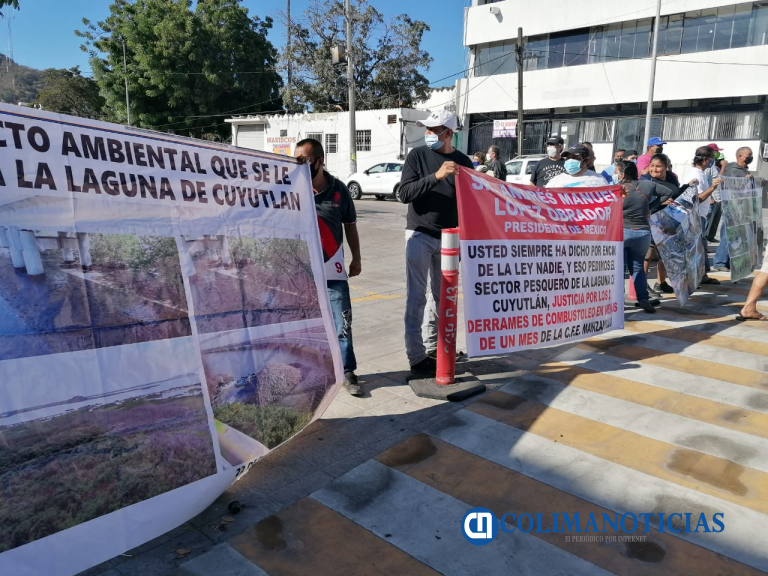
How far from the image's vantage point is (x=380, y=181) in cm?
2361

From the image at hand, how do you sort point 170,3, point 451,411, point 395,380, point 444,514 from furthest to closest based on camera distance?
point 170,3 → point 395,380 → point 451,411 → point 444,514

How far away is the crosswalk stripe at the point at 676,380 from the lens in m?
4.07

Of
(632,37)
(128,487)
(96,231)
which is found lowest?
(128,487)

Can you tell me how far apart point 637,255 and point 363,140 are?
2730 centimetres

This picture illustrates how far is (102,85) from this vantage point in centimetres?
3928

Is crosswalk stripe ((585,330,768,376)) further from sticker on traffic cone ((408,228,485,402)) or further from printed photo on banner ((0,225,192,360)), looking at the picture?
printed photo on banner ((0,225,192,360))

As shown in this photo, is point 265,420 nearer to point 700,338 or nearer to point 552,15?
point 700,338

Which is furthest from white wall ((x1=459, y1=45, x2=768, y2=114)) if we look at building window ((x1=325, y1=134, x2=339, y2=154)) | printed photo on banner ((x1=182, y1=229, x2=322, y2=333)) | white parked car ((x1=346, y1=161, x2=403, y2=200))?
printed photo on banner ((x1=182, y1=229, x2=322, y2=333))

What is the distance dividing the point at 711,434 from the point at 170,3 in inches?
1677

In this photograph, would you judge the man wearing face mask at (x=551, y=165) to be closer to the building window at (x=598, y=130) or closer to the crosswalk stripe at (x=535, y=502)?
the crosswalk stripe at (x=535, y=502)

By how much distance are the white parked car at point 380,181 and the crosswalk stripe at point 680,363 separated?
18.2m

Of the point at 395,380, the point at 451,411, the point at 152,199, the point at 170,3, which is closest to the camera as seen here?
the point at 152,199

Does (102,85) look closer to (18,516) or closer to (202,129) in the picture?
(202,129)

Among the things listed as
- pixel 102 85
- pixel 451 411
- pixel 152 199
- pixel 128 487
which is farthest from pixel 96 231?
pixel 102 85
